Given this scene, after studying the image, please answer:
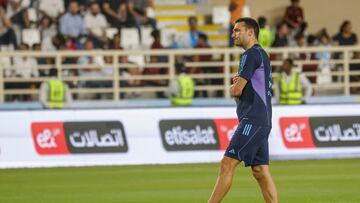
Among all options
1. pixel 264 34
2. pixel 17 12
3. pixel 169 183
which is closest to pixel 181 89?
pixel 264 34

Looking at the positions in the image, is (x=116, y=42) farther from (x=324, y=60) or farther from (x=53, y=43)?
(x=324, y=60)

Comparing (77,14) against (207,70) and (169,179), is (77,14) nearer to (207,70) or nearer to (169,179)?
(207,70)

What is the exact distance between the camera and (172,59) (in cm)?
2925

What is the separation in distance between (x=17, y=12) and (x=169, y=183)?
13.1 metres

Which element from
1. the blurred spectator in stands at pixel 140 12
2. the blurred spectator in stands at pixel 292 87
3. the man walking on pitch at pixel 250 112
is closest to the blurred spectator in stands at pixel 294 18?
the blurred spectator in stands at pixel 140 12

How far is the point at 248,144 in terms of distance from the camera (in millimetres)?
12438

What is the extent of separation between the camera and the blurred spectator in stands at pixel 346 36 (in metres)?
31.1

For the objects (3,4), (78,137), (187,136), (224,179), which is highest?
(3,4)

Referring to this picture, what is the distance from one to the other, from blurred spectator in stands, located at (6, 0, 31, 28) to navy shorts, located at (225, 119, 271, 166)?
59.2 feet

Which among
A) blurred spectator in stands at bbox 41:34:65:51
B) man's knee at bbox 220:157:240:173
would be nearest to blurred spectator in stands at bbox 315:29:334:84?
blurred spectator in stands at bbox 41:34:65:51

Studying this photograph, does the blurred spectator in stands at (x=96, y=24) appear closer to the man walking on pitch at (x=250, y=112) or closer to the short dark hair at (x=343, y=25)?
the short dark hair at (x=343, y=25)

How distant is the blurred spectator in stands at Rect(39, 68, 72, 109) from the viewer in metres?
25.9

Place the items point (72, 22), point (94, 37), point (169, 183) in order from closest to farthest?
point (169, 183)
point (72, 22)
point (94, 37)

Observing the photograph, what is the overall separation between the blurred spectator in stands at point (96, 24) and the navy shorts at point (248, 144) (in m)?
→ 17.7
